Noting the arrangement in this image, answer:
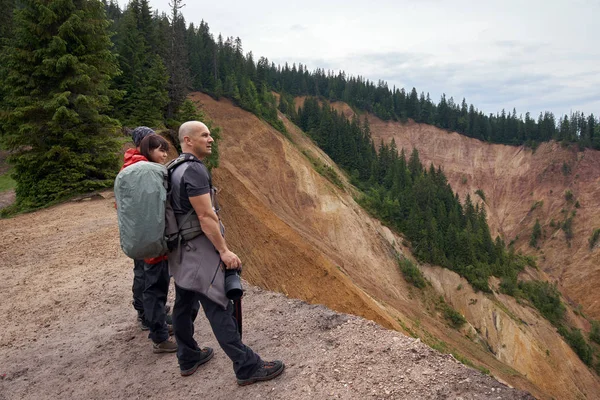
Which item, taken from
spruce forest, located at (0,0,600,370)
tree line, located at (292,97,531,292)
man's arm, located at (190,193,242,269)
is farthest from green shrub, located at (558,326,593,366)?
man's arm, located at (190,193,242,269)

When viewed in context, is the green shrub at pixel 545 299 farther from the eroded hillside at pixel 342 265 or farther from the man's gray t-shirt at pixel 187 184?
the man's gray t-shirt at pixel 187 184

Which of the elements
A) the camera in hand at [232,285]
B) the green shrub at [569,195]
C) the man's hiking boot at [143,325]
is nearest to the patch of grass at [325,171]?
the man's hiking boot at [143,325]

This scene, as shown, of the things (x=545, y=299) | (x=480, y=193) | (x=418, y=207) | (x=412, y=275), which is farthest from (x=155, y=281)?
(x=480, y=193)

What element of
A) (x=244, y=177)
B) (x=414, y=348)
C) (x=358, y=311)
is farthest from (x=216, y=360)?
(x=244, y=177)

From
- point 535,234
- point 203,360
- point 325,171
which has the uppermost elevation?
point 203,360

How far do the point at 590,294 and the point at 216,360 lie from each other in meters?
60.5

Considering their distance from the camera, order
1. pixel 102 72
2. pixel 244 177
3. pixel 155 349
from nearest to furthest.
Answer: pixel 155 349, pixel 102 72, pixel 244 177

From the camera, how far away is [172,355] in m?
4.49

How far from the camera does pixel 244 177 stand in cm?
3609

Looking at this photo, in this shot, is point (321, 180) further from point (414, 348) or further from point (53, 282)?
point (414, 348)

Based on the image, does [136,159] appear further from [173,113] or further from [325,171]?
[325,171]

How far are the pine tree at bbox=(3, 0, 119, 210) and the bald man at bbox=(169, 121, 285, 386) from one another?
11286 millimetres

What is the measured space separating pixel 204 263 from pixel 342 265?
24166mm

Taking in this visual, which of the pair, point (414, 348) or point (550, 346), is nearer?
point (414, 348)
